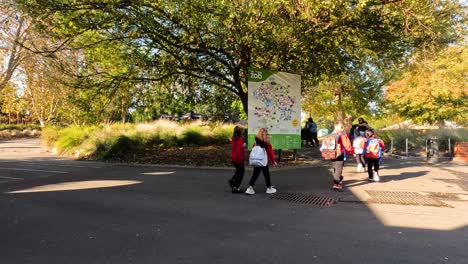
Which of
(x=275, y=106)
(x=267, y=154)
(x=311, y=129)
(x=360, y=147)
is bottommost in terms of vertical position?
(x=267, y=154)

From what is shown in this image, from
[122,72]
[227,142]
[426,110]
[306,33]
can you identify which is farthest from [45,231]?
[426,110]

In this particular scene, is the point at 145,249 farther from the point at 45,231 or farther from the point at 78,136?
the point at 78,136

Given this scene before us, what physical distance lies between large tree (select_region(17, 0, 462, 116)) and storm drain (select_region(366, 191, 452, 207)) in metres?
4.07

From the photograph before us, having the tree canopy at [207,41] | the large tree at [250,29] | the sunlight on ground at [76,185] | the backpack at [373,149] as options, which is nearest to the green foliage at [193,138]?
the tree canopy at [207,41]

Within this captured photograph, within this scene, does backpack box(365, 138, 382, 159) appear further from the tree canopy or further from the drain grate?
the tree canopy

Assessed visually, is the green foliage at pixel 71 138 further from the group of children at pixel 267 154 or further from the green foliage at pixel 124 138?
the group of children at pixel 267 154

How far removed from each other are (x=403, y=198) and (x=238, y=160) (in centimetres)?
365

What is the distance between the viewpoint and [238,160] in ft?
25.8

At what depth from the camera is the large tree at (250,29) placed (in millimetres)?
8461

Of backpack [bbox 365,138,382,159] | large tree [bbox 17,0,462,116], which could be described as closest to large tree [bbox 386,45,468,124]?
large tree [bbox 17,0,462,116]

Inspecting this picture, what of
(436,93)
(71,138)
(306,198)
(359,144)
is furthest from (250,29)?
(436,93)

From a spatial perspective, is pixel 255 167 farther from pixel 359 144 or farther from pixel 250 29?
pixel 359 144

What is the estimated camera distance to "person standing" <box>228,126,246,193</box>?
7801mm

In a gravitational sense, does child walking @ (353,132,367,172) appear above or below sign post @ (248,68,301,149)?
below
